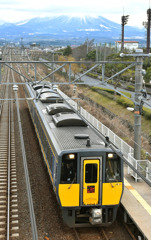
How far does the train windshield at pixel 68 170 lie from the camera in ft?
29.6

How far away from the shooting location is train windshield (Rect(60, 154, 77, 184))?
9.02m

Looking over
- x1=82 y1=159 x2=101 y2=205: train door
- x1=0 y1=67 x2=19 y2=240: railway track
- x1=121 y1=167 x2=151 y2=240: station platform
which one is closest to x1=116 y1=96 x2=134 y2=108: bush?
x1=0 y1=67 x2=19 y2=240: railway track

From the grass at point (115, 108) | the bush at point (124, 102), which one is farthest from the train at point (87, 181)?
the bush at point (124, 102)

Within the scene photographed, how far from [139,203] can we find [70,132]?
3133 millimetres

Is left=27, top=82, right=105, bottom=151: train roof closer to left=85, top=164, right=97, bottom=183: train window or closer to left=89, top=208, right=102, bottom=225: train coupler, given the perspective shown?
left=85, top=164, right=97, bottom=183: train window

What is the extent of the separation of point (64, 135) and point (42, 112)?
4622 mm

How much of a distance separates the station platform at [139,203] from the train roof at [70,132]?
2.29 meters

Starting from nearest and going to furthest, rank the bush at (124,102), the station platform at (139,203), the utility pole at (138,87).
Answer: the station platform at (139,203) < the utility pole at (138,87) < the bush at (124,102)

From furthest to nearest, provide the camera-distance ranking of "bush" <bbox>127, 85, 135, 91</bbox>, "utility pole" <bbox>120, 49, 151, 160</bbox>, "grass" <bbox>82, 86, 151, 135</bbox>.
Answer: "bush" <bbox>127, 85, 135, 91</bbox>
"grass" <bbox>82, 86, 151, 135</bbox>
"utility pole" <bbox>120, 49, 151, 160</bbox>

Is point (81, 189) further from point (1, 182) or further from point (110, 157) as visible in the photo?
point (1, 182)

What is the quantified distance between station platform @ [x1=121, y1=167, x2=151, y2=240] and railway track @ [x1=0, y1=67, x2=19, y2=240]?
11.0 ft

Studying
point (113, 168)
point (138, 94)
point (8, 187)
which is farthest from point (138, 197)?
point (8, 187)

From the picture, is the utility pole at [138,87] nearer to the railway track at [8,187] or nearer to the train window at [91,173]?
the train window at [91,173]

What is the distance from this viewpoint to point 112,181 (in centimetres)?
928
